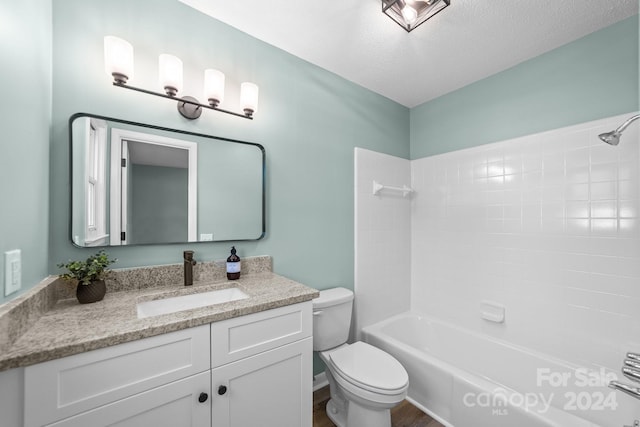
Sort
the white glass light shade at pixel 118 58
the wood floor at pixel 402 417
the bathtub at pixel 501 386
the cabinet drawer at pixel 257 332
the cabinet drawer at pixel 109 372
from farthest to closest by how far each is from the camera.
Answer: the wood floor at pixel 402 417, the bathtub at pixel 501 386, the white glass light shade at pixel 118 58, the cabinet drawer at pixel 257 332, the cabinet drawer at pixel 109 372

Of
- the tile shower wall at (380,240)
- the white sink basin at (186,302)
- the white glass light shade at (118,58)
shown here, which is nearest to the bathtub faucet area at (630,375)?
the tile shower wall at (380,240)

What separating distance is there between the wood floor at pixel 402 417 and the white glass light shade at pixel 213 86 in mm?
2018

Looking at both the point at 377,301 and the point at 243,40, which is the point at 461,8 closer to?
the point at 243,40

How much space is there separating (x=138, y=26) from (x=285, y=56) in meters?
0.85

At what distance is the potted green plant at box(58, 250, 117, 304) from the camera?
3.45 feet

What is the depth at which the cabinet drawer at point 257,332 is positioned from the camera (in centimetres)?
99

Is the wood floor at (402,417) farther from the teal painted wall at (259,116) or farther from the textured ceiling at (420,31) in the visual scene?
the textured ceiling at (420,31)

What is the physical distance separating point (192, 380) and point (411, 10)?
6.57ft

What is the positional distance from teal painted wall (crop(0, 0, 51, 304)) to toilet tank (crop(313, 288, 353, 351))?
136 centimetres

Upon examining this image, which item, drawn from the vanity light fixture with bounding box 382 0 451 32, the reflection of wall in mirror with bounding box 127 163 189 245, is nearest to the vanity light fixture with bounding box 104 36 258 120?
the reflection of wall in mirror with bounding box 127 163 189 245

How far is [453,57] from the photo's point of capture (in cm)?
186

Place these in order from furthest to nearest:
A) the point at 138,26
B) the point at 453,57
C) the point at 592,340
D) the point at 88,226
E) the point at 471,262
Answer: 1. the point at 471,262
2. the point at 453,57
3. the point at 592,340
4. the point at 138,26
5. the point at 88,226

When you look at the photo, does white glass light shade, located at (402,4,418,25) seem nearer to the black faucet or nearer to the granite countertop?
the granite countertop

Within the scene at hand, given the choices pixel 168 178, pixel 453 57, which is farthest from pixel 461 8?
pixel 168 178
